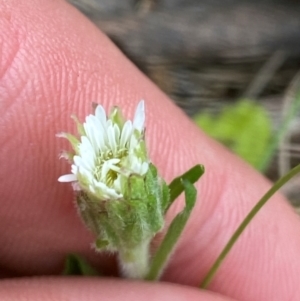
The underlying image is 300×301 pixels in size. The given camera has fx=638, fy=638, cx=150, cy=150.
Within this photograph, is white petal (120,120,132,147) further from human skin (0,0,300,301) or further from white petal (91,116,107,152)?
human skin (0,0,300,301)

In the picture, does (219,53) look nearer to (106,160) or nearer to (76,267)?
(76,267)

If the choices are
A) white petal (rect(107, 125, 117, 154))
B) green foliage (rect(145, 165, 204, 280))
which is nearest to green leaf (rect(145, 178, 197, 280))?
green foliage (rect(145, 165, 204, 280))

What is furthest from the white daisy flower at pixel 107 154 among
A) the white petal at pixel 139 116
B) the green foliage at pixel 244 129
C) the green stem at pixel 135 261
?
the green foliage at pixel 244 129

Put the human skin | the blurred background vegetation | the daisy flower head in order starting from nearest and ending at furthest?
the daisy flower head → the human skin → the blurred background vegetation

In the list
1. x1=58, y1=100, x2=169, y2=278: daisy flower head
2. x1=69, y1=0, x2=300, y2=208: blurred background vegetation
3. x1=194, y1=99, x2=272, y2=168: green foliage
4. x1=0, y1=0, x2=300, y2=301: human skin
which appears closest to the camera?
x1=58, y1=100, x2=169, y2=278: daisy flower head

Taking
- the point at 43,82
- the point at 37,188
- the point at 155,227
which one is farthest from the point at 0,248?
the point at 155,227

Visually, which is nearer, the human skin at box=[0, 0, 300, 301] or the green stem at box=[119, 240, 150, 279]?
the green stem at box=[119, 240, 150, 279]
